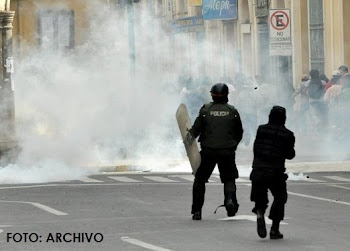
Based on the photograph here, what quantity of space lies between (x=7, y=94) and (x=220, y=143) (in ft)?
48.8

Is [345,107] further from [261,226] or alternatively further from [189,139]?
[261,226]

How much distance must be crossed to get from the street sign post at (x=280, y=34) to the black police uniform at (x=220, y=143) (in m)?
19.7

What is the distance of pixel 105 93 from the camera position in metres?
36.4

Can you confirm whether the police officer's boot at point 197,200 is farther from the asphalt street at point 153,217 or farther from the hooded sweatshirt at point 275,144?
the hooded sweatshirt at point 275,144

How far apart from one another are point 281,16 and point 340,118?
493cm

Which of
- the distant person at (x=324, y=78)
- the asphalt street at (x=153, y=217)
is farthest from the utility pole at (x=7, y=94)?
the distant person at (x=324, y=78)

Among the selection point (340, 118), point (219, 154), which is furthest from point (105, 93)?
point (219, 154)

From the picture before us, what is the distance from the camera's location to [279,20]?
3994cm

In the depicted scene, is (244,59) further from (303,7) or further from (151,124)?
(151,124)

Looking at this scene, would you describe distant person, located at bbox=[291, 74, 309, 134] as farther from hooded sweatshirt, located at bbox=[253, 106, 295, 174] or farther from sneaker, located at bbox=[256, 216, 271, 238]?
sneaker, located at bbox=[256, 216, 271, 238]

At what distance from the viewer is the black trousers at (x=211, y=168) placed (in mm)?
20016

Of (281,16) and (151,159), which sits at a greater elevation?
(281,16)

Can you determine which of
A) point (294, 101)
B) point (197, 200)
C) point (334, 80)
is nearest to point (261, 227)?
point (197, 200)

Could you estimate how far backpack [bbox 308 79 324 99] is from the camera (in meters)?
41.3
